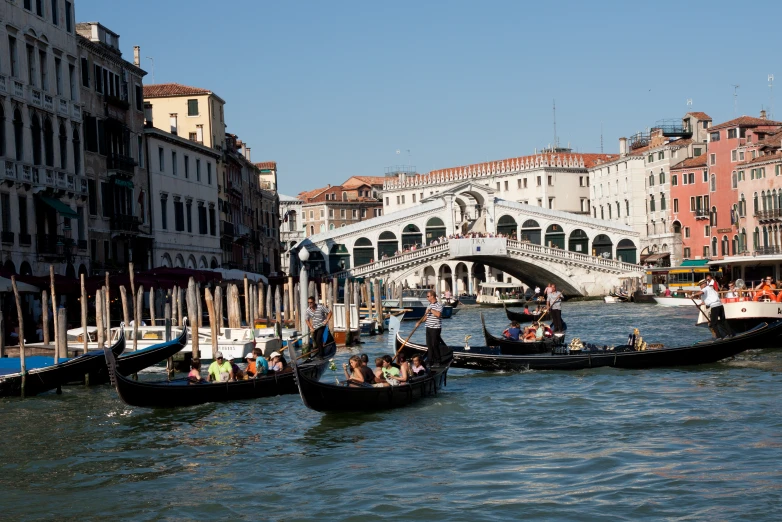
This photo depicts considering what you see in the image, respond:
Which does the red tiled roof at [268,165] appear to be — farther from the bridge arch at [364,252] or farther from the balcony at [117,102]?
the balcony at [117,102]

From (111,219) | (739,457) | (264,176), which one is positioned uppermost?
(264,176)

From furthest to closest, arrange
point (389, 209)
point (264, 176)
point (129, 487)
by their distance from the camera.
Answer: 1. point (389, 209)
2. point (264, 176)
3. point (129, 487)

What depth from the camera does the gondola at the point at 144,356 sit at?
16109mm

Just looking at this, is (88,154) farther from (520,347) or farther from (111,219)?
(520,347)

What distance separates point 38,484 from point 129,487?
30.9 inches

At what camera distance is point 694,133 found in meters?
55.2

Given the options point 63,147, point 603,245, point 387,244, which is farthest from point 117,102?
point 603,245

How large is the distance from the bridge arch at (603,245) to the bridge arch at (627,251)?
0.29 metres

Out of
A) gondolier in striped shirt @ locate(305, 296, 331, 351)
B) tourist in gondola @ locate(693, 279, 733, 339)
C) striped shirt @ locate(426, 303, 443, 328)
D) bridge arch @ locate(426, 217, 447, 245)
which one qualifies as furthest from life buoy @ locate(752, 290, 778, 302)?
bridge arch @ locate(426, 217, 447, 245)

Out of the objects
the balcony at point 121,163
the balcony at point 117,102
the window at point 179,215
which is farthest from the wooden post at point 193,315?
the window at point 179,215

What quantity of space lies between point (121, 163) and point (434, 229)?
2926 centimetres

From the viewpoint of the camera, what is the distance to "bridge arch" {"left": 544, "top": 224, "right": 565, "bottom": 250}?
56.2 m

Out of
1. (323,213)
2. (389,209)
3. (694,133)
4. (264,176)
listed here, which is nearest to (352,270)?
(264,176)

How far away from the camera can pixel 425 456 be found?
11.2 meters
